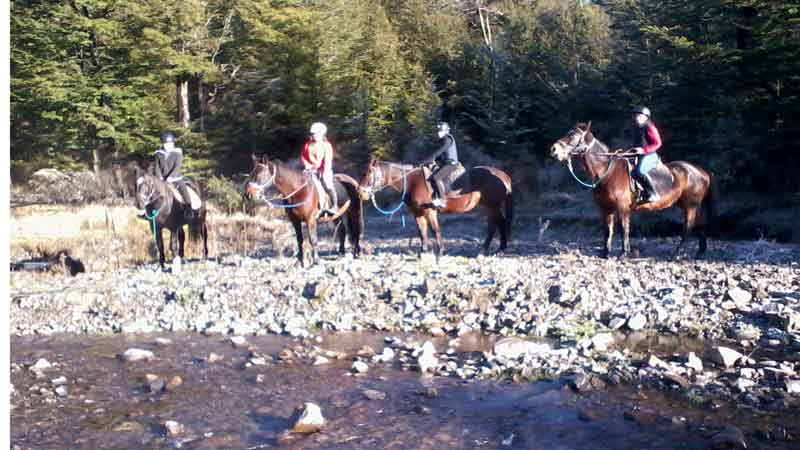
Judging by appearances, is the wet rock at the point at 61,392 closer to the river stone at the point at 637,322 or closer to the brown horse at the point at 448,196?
the river stone at the point at 637,322

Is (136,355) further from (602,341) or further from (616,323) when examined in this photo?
(616,323)

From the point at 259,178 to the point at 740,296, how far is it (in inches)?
338

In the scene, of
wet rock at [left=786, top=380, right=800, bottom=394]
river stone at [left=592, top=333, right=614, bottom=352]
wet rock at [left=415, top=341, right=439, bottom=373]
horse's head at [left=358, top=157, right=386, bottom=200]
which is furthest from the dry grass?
wet rock at [left=786, top=380, right=800, bottom=394]

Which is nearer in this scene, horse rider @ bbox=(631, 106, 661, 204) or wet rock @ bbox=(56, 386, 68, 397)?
wet rock @ bbox=(56, 386, 68, 397)

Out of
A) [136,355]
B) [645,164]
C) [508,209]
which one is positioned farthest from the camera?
[508,209]

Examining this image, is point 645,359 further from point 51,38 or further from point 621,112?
point 51,38

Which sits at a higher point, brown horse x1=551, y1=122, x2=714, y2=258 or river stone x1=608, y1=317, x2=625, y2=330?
brown horse x1=551, y1=122, x2=714, y2=258

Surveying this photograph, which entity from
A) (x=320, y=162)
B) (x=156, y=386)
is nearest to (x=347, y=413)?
(x=156, y=386)

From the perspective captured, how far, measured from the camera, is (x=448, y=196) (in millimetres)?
15703

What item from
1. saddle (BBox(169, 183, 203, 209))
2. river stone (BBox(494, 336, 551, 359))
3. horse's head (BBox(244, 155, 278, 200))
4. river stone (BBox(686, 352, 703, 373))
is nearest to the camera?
river stone (BBox(686, 352, 703, 373))

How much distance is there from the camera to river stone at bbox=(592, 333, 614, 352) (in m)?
9.32

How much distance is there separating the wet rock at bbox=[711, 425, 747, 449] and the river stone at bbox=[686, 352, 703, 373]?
1807 millimetres

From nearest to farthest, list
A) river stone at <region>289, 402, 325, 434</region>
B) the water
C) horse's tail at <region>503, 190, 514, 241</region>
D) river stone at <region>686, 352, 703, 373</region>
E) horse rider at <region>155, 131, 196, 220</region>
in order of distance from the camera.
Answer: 1. the water
2. river stone at <region>289, 402, 325, 434</region>
3. river stone at <region>686, 352, 703, 373</region>
4. horse rider at <region>155, 131, 196, 220</region>
5. horse's tail at <region>503, 190, 514, 241</region>

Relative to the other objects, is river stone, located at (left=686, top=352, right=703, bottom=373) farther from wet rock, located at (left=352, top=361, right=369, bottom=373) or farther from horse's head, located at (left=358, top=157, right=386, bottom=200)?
horse's head, located at (left=358, top=157, right=386, bottom=200)
